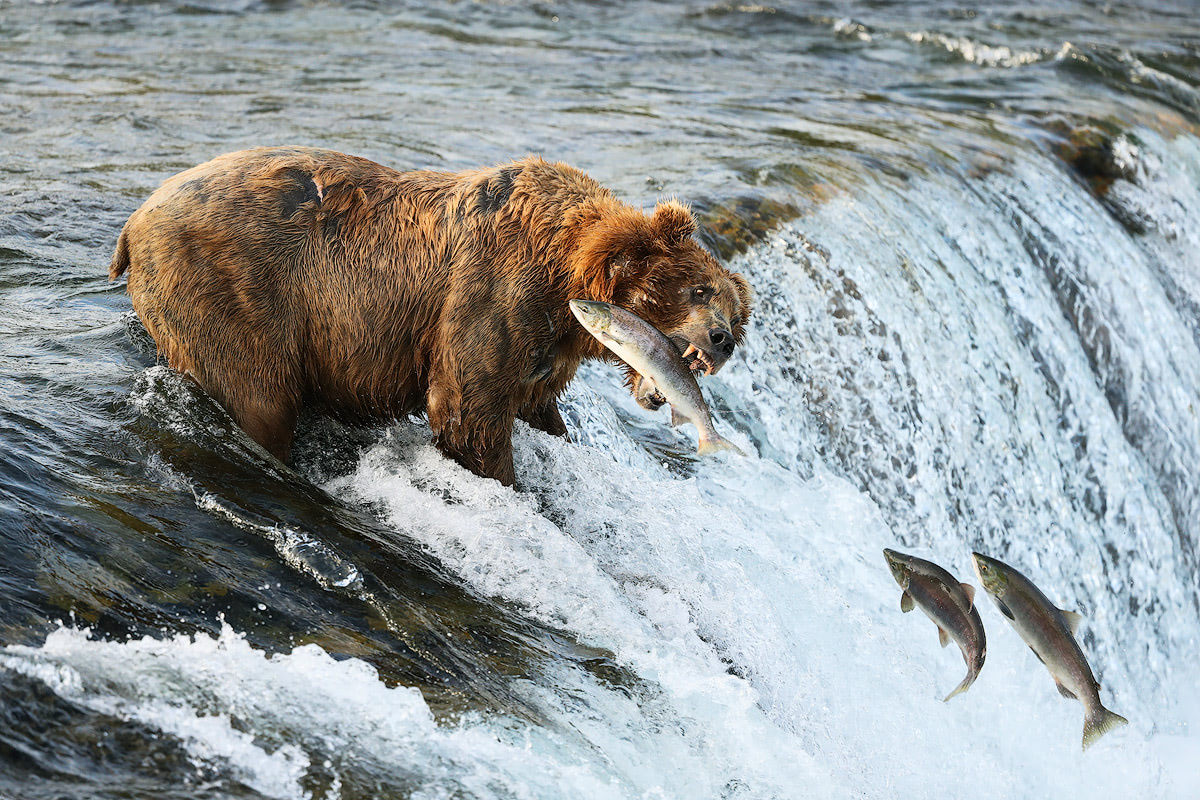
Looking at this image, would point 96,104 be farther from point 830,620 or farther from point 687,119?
point 830,620

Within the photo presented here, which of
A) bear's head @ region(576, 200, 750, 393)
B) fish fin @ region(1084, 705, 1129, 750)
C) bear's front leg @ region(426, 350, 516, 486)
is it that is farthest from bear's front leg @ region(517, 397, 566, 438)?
fish fin @ region(1084, 705, 1129, 750)

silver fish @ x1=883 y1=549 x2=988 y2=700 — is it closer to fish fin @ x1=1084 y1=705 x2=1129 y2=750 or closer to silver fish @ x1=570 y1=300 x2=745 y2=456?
fish fin @ x1=1084 y1=705 x2=1129 y2=750

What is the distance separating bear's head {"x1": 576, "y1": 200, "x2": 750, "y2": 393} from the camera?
3955 millimetres

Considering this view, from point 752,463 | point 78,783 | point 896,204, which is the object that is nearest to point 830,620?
point 752,463

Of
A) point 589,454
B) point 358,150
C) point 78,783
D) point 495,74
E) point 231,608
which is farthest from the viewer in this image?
point 495,74

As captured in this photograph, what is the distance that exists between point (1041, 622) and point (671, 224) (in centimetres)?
188

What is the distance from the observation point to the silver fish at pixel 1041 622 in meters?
4.29

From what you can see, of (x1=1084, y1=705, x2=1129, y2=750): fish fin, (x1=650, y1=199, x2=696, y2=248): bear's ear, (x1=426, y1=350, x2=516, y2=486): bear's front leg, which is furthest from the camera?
(x1=1084, y1=705, x2=1129, y2=750): fish fin

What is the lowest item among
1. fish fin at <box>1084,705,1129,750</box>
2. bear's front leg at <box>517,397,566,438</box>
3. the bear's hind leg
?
fish fin at <box>1084,705,1129,750</box>

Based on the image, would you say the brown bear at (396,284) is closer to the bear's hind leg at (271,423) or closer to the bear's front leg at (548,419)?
the bear's hind leg at (271,423)

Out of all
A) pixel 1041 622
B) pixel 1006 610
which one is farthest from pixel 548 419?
pixel 1041 622

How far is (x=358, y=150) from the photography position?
7.92m

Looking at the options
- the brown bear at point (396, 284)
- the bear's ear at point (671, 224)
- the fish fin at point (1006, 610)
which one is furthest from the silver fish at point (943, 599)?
the bear's ear at point (671, 224)

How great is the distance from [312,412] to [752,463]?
84.8 inches
